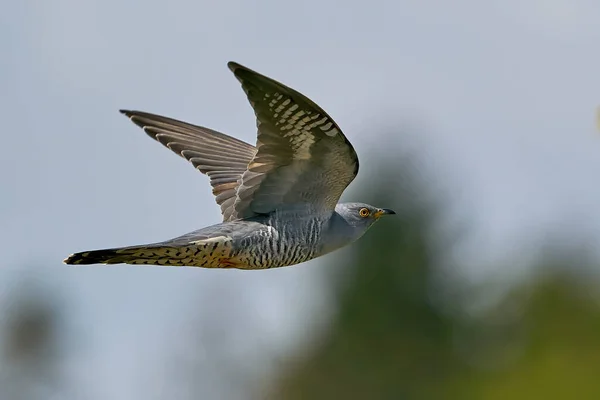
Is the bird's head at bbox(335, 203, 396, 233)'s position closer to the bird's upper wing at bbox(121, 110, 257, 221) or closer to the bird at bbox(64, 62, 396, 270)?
the bird at bbox(64, 62, 396, 270)

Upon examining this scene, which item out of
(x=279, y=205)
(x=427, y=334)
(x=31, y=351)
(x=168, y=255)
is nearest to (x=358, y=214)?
(x=279, y=205)

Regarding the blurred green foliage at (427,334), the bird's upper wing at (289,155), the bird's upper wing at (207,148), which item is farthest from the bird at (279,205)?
the blurred green foliage at (427,334)

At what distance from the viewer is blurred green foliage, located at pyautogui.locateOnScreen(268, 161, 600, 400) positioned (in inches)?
1606

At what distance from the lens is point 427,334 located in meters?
58.0

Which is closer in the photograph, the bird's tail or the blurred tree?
the bird's tail

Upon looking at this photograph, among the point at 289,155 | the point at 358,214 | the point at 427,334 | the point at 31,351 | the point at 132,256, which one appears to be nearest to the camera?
the point at 132,256

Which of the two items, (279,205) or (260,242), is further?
(279,205)

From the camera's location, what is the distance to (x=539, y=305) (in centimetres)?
4962

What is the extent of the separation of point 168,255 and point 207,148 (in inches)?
78.6

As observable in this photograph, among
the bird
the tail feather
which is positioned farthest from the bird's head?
the tail feather

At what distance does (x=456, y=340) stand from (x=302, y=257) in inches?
1800

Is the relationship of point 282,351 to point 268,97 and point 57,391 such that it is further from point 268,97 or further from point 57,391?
point 268,97

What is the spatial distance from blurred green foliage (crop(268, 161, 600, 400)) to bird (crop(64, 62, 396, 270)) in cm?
2283

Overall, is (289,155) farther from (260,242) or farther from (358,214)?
(358,214)
